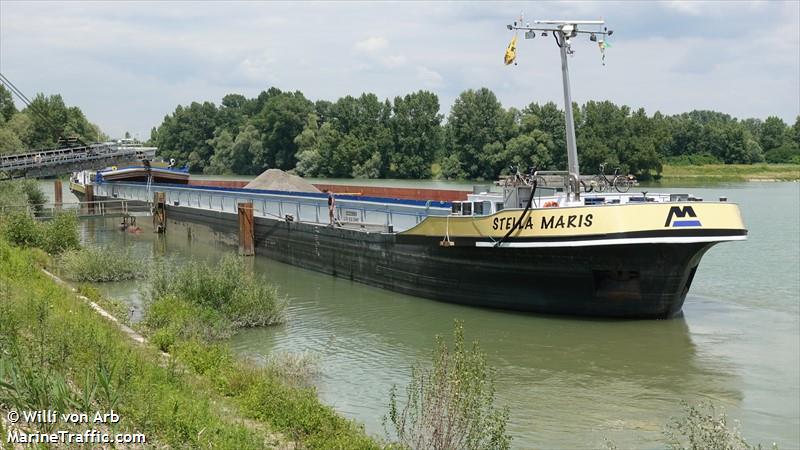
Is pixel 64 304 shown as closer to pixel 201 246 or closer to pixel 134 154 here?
pixel 201 246

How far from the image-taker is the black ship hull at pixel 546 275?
1342 cm

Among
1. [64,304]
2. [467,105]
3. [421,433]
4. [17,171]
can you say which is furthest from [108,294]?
[467,105]

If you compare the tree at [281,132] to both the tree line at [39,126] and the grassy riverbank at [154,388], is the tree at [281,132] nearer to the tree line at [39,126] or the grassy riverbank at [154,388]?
the tree line at [39,126]

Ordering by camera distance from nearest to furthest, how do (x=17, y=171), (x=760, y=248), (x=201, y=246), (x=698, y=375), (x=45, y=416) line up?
(x=45, y=416) < (x=698, y=375) < (x=760, y=248) < (x=201, y=246) < (x=17, y=171)

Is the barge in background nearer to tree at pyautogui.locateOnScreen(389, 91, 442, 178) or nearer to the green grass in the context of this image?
the green grass

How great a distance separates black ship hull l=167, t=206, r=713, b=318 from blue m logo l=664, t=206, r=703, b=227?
0.40 m

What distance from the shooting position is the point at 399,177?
80.1m

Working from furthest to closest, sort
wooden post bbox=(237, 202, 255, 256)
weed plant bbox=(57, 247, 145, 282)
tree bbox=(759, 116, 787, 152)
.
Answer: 1. tree bbox=(759, 116, 787, 152)
2. wooden post bbox=(237, 202, 255, 256)
3. weed plant bbox=(57, 247, 145, 282)

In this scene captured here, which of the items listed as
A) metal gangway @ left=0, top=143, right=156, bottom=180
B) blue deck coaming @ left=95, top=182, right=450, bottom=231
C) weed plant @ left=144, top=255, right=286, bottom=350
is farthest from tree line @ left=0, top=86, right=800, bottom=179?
weed plant @ left=144, top=255, right=286, bottom=350

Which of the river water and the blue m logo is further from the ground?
the blue m logo

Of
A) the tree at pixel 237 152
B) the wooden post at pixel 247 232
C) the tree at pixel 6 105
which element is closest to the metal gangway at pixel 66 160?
the wooden post at pixel 247 232

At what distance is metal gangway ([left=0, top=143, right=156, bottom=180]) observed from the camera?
35.1 metres

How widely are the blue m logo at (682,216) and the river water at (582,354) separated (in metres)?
2.01

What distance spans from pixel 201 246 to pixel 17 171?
1335 cm
